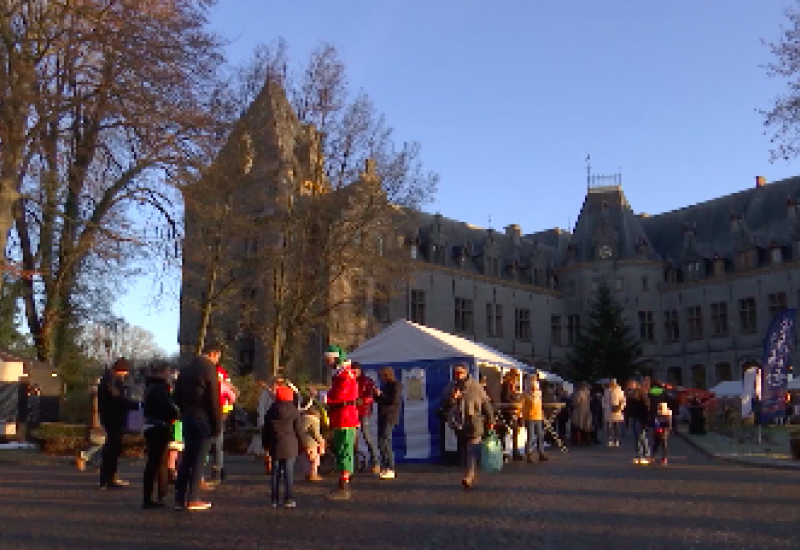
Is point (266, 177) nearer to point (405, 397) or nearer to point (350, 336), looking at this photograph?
point (350, 336)

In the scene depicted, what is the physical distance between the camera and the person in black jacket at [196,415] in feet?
27.1

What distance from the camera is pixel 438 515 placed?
8180 millimetres

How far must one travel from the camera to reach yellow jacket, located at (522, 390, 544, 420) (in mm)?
15617

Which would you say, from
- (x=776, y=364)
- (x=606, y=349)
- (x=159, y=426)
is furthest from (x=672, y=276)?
(x=159, y=426)

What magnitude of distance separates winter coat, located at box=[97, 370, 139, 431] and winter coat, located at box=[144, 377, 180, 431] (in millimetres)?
1028

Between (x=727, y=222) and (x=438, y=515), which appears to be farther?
(x=727, y=222)

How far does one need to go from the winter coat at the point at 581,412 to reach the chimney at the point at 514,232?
36.5 meters

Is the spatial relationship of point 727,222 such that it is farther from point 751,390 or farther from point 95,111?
point 95,111

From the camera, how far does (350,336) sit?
110ft

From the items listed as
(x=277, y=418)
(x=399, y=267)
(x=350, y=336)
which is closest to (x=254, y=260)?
(x=399, y=267)

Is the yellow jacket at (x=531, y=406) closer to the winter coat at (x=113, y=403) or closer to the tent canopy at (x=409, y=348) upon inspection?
the tent canopy at (x=409, y=348)

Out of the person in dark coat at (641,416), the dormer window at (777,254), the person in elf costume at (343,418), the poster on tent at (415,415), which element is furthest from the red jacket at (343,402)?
the dormer window at (777,254)

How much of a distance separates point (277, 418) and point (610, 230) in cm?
4762

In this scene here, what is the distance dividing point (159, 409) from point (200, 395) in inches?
38.9
